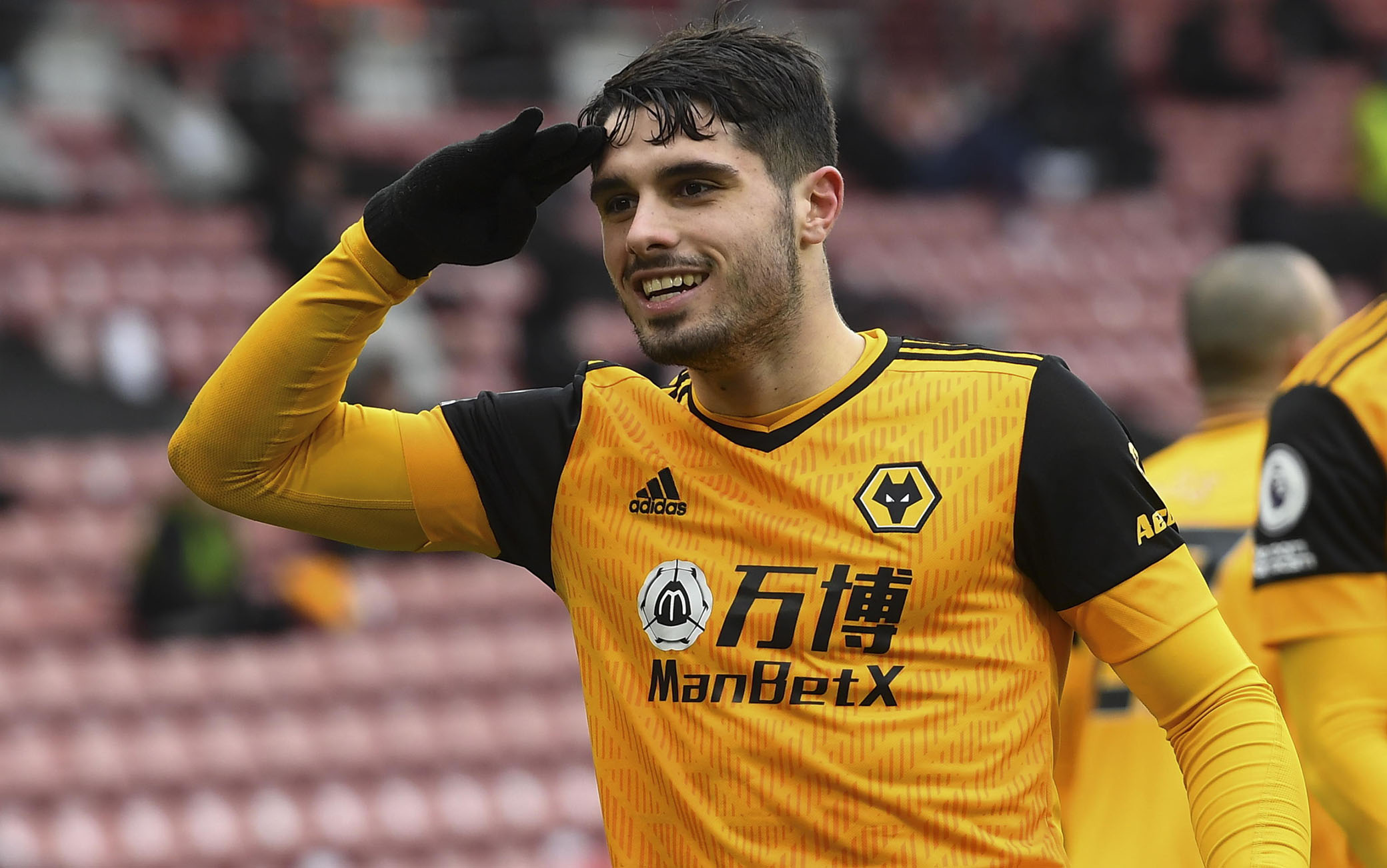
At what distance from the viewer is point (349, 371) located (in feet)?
8.58

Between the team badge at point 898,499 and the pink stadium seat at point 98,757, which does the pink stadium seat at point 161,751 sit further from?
the team badge at point 898,499

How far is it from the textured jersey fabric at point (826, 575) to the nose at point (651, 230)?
0.28 metres

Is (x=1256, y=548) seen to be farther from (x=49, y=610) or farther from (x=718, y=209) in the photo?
(x=49, y=610)

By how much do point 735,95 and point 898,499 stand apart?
61 centimetres

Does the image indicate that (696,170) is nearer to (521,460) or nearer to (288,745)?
(521,460)

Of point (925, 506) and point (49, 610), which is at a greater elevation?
point (925, 506)

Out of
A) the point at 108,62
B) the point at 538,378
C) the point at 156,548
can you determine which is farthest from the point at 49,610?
the point at 108,62

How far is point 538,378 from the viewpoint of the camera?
991 centimetres

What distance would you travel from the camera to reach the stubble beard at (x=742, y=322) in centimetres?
249

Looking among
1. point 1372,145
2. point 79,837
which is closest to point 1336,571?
point 79,837

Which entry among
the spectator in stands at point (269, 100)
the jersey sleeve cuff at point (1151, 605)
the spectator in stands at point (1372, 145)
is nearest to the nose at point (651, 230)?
the jersey sleeve cuff at point (1151, 605)

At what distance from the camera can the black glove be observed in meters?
2.53

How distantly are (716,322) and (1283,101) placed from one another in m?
13.4

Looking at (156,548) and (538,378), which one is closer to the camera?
(156,548)
